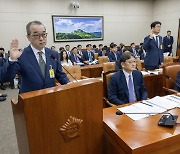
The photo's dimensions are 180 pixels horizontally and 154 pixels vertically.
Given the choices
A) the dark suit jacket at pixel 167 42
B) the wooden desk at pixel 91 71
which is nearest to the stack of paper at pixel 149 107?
the wooden desk at pixel 91 71

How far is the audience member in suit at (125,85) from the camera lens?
2025 mm

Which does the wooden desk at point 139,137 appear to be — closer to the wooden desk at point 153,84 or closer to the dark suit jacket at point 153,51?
the wooden desk at point 153,84

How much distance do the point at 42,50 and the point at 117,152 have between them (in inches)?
Result: 39.8

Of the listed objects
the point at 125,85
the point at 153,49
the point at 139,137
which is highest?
the point at 153,49

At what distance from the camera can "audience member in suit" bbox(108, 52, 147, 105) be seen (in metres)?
2.03

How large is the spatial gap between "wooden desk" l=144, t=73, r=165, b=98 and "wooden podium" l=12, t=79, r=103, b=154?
2.15 meters

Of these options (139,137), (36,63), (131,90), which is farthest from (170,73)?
(36,63)

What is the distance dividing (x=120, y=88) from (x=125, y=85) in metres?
0.07

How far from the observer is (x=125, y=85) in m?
2.02

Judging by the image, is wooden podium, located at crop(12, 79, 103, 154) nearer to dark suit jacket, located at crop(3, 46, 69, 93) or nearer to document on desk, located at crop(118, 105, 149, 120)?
document on desk, located at crop(118, 105, 149, 120)

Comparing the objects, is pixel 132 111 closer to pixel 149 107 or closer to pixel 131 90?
pixel 149 107

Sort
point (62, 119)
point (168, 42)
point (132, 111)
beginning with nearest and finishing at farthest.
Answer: point (62, 119) → point (132, 111) → point (168, 42)

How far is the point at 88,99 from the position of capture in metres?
1.05

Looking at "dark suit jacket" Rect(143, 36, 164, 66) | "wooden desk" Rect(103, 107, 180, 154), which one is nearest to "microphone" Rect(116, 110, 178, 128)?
"wooden desk" Rect(103, 107, 180, 154)
